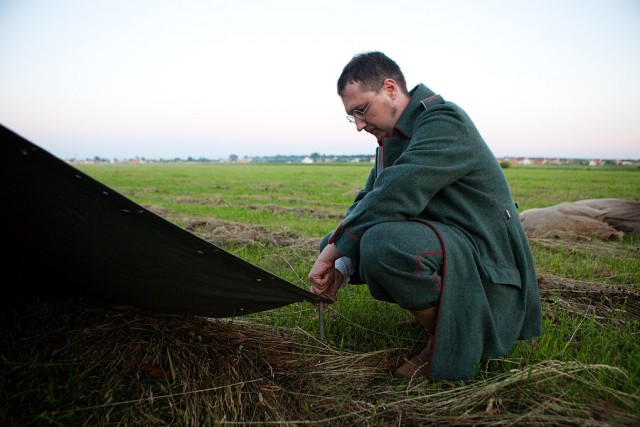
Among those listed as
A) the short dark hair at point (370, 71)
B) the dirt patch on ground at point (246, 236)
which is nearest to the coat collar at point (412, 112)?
the short dark hair at point (370, 71)

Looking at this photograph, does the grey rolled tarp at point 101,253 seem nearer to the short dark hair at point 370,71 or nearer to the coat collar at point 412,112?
the coat collar at point 412,112

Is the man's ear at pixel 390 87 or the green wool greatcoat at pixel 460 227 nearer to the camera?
the green wool greatcoat at pixel 460 227

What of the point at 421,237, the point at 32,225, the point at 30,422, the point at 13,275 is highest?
the point at 32,225

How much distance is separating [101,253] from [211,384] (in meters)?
0.64

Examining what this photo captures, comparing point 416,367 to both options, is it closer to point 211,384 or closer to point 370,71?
point 211,384

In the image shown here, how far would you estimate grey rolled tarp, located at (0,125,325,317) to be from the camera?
1134mm

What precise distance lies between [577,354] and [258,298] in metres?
1.54

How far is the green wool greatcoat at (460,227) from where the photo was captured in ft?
5.29

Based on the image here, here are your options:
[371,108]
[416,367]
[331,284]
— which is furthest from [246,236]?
[416,367]

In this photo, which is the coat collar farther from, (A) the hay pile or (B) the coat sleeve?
(A) the hay pile

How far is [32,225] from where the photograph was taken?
1.34 m

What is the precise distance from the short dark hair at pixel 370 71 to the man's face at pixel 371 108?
26 mm

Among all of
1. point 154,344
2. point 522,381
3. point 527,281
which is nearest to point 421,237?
point 527,281

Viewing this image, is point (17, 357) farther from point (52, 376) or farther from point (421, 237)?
point (421, 237)
